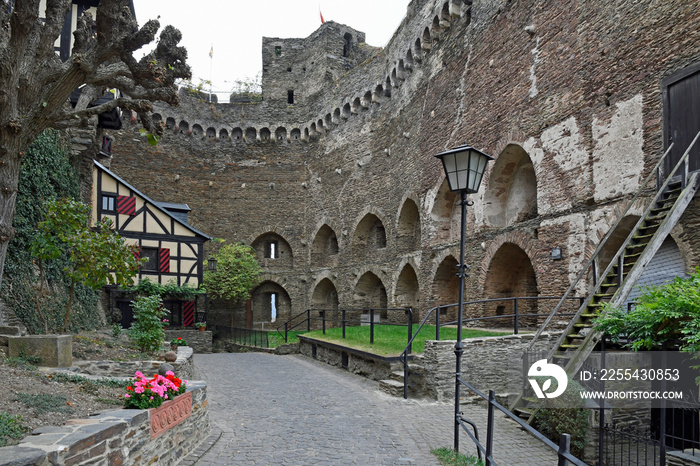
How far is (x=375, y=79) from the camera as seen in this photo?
23156 mm

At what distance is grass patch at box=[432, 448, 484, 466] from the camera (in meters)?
5.73

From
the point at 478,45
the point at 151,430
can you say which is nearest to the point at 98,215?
the point at 478,45

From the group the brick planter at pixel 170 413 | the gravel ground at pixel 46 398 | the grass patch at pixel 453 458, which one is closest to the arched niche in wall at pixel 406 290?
the grass patch at pixel 453 458

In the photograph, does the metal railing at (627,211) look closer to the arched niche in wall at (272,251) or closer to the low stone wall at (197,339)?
the low stone wall at (197,339)

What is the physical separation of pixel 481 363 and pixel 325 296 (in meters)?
19.1

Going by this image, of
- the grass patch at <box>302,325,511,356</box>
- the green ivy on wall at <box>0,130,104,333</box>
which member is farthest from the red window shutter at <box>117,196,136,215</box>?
the grass patch at <box>302,325,511,356</box>

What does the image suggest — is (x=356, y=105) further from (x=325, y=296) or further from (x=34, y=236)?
(x=34, y=236)

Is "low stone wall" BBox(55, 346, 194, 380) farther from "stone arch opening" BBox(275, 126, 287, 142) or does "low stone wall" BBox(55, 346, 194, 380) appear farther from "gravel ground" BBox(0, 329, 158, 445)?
"stone arch opening" BBox(275, 126, 287, 142)

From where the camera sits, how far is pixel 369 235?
973 inches

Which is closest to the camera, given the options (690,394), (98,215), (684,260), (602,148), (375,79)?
(690,394)

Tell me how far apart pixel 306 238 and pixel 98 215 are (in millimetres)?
11497

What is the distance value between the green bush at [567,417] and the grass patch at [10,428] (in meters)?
6.14

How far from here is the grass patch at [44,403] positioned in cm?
488

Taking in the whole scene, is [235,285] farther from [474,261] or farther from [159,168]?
[474,261]
